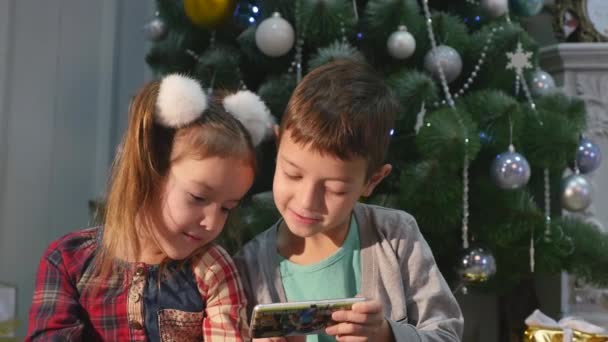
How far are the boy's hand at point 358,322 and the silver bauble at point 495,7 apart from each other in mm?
994

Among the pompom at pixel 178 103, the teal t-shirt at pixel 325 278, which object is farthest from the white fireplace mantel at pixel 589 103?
the pompom at pixel 178 103

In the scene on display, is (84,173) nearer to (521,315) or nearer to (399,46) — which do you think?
(399,46)

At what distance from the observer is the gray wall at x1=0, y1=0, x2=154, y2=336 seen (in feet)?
6.60

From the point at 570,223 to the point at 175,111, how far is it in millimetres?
A: 1106

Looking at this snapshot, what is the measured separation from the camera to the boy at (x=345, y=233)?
3.17ft

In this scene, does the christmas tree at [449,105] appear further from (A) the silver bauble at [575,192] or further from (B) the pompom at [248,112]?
(B) the pompom at [248,112]

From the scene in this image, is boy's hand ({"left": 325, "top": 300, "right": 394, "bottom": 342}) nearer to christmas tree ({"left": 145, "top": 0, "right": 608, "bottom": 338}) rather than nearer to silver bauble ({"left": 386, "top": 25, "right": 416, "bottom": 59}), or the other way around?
christmas tree ({"left": 145, "top": 0, "right": 608, "bottom": 338})

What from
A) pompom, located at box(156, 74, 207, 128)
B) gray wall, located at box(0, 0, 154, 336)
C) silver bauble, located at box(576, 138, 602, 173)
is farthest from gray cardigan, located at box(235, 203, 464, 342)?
gray wall, located at box(0, 0, 154, 336)

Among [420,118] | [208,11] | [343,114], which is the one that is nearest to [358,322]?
[343,114]

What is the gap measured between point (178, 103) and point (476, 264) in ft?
2.66

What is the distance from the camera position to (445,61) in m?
1.60

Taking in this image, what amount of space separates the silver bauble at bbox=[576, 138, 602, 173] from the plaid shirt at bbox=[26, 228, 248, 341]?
3.34 ft

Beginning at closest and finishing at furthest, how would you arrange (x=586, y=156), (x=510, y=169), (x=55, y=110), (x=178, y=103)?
(x=178, y=103), (x=510, y=169), (x=586, y=156), (x=55, y=110)

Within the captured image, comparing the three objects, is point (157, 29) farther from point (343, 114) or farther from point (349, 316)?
point (349, 316)
